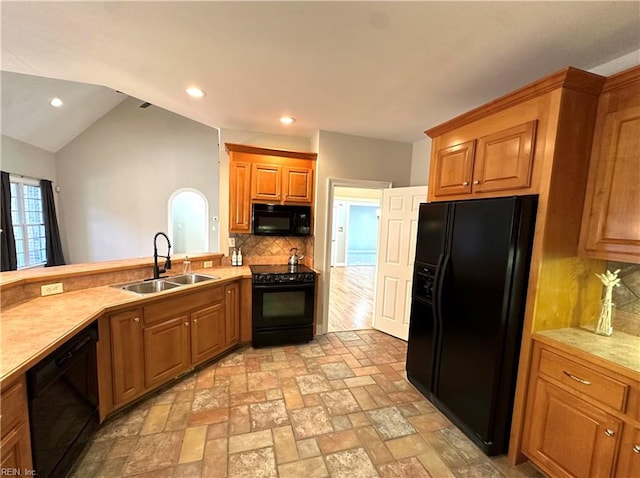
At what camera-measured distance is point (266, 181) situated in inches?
129

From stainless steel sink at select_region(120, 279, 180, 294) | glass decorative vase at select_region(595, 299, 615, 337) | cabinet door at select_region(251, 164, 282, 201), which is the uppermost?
cabinet door at select_region(251, 164, 282, 201)

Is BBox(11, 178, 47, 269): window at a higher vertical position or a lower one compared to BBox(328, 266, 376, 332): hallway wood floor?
higher

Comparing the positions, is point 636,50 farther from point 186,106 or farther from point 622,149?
point 186,106

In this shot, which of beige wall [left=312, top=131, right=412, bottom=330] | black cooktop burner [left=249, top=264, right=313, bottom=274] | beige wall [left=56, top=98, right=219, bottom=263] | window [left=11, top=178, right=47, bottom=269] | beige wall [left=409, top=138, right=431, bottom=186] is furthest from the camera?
beige wall [left=56, top=98, right=219, bottom=263]

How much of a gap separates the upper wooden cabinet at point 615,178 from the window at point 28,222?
25.9 feet

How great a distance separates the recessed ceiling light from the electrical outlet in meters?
1.92

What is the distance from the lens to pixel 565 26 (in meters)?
1.43

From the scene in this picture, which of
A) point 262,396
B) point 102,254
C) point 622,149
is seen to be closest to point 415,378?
point 262,396

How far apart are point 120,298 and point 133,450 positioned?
1012 millimetres

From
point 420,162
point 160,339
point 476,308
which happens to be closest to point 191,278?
point 160,339

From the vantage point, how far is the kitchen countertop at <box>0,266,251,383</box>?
122cm

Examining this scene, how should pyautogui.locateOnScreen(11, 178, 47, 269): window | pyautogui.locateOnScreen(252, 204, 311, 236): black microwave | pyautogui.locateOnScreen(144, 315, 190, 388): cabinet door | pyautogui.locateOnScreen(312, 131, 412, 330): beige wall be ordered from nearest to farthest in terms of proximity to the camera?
pyautogui.locateOnScreen(144, 315, 190, 388): cabinet door
pyautogui.locateOnScreen(252, 204, 311, 236): black microwave
pyautogui.locateOnScreen(312, 131, 412, 330): beige wall
pyautogui.locateOnScreen(11, 178, 47, 269): window

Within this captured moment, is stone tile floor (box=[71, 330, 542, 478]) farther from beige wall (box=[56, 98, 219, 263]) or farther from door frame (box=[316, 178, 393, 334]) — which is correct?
beige wall (box=[56, 98, 219, 263])

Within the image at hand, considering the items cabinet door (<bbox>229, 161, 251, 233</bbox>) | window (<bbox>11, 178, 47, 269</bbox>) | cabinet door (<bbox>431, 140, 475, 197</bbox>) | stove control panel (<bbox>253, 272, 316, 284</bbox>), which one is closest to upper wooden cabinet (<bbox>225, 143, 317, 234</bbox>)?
cabinet door (<bbox>229, 161, 251, 233</bbox>)
